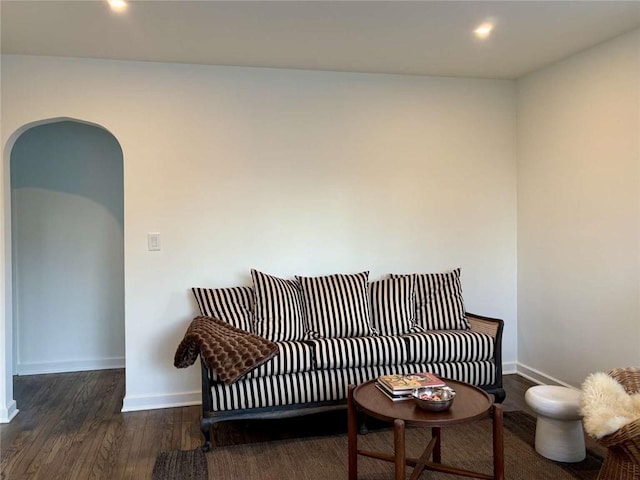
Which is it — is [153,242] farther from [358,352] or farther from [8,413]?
[358,352]

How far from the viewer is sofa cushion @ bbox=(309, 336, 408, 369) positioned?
3.19 metres

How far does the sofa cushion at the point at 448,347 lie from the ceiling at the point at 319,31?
6.64 feet

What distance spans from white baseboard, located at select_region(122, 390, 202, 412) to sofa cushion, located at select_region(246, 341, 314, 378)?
0.94 metres

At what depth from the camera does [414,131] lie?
162 inches

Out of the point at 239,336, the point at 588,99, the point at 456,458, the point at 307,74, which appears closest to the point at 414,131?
the point at 307,74

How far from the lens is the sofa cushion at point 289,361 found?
306cm

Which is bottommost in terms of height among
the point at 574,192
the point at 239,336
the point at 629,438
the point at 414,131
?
the point at 629,438

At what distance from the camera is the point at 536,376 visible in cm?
407

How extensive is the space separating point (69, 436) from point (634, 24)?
439cm

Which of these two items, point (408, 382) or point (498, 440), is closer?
point (498, 440)

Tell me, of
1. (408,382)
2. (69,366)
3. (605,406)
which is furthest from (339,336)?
(69,366)

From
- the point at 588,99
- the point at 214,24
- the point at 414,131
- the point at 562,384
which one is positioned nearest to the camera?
the point at 214,24

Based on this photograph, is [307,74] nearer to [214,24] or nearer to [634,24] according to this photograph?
[214,24]

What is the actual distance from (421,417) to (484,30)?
240 cm
